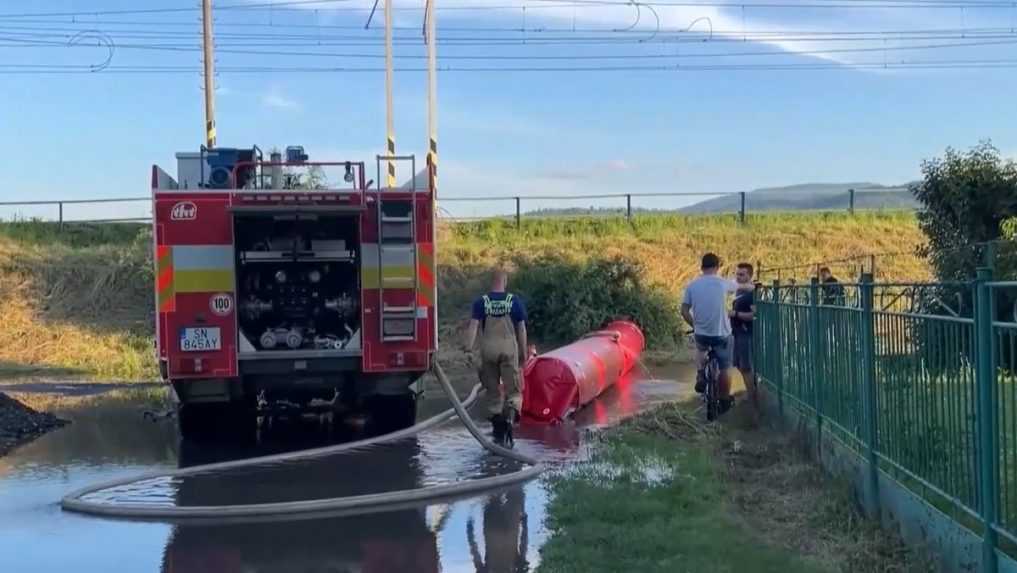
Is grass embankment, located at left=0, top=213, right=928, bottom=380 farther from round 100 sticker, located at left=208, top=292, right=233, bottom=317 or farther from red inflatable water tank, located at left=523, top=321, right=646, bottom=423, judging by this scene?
round 100 sticker, located at left=208, top=292, right=233, bottom=317

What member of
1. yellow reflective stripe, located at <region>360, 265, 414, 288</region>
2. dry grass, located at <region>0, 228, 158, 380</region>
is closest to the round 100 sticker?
yellow reflective stripe, located at <region>360, 265, 414, 288</region>

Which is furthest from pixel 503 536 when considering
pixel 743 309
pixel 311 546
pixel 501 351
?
pixel 743 309

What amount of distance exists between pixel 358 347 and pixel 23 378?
34.9 ft

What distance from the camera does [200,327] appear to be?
38.9 ft

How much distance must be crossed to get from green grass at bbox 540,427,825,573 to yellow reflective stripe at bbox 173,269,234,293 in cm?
427

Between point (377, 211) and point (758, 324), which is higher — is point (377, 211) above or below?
above

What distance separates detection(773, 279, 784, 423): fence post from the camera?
38.3 feet

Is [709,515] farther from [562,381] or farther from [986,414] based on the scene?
[562,381]

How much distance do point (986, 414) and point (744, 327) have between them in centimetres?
863

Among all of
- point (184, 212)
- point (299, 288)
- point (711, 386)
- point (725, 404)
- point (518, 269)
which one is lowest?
point (725, 404)

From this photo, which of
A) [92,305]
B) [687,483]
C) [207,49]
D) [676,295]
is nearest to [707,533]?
[687,483]

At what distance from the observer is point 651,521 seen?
25.5 ft

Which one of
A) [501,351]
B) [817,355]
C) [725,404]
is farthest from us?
[725,404]

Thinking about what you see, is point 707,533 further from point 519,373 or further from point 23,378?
point 23,378
